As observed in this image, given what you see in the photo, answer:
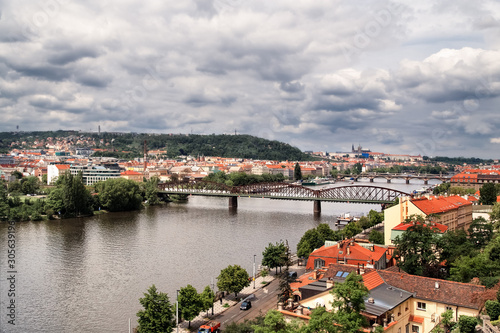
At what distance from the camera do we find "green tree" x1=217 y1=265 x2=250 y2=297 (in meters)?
22.4

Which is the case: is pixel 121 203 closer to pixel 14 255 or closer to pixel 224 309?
pixel 14 255

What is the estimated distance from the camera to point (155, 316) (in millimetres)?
17500

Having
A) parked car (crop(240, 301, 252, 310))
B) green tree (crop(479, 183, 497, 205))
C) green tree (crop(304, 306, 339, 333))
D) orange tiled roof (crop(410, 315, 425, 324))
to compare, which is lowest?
parked car (crop(240, 301, 252, 310))

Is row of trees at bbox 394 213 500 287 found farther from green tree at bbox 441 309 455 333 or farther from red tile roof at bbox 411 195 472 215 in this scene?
red tile roof at bbox 411 195 472 215

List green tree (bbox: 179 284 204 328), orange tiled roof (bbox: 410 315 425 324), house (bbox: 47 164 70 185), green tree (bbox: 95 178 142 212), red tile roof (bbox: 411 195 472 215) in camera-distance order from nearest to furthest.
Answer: orange tiled roof (bbox: 410 315 425 324) → green tree (bbox: 179 284 204 328) → red tile roof (bbox: 411 195 472 215) → green tree (bbox: 95 178 142 212) → house (bbox: 47 164 70 185)

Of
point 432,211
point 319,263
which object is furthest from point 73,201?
point 432,211

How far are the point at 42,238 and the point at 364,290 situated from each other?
1369 inches

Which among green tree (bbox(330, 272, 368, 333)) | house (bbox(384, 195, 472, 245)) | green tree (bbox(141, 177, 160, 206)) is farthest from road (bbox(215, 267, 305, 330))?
green tree (bbox(141, 177, 160, 206))

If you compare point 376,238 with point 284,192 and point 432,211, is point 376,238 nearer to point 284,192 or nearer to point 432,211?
point 432,211

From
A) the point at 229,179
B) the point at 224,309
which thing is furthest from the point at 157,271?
the point at 229,179

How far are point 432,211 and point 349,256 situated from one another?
11038 millimetres

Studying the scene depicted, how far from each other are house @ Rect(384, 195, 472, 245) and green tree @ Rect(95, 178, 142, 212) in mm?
38985

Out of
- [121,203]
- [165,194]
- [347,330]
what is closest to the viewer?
[347,330]

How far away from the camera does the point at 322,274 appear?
18.4 metres
